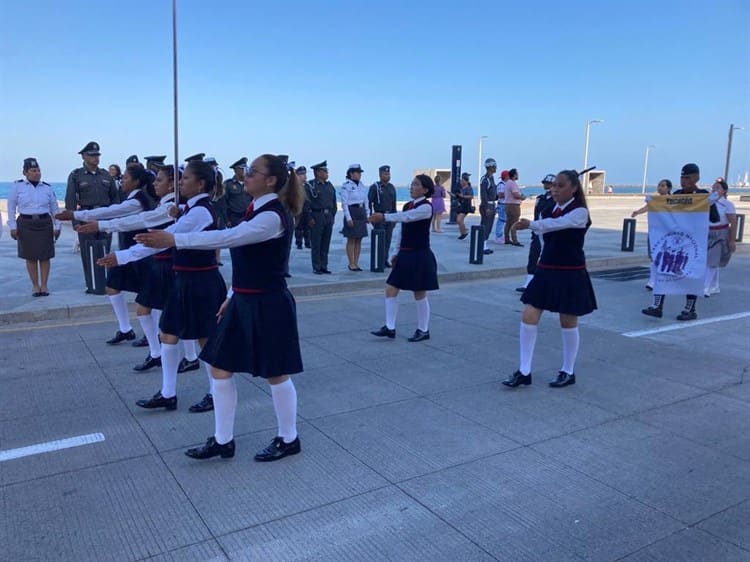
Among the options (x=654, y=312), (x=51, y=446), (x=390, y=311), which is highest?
(x=390, y=311)

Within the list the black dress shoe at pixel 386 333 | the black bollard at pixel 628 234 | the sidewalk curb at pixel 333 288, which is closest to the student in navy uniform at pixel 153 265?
the black dress shoe at pixel 386 333

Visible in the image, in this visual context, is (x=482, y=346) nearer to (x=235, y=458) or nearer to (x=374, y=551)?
(x=235, y=458)

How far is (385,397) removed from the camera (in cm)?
513

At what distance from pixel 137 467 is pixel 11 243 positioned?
13.5m

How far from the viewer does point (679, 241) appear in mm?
8031

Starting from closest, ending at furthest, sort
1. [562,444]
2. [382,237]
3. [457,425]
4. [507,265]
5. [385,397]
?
[562,444], [457,425], [385,397], [382,237], [507,265]

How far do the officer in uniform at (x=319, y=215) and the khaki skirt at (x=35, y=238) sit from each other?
4.18 metres

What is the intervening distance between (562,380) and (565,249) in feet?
3.89

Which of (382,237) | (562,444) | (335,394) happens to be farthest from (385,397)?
(382,237)

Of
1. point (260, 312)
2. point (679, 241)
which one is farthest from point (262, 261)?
point (679, 241)

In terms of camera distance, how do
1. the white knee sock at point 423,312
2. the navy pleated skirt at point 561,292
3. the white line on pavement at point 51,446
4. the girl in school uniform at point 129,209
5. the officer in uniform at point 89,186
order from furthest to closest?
the officer in uniform at point 89,186 < the white knee sock at point 423,312 < the girl in school uniform at point 129,209 < the navy pleated skirt at point 561,292 < the white line on pavement at point 51,446

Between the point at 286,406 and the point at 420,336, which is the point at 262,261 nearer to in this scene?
the point at 286,406

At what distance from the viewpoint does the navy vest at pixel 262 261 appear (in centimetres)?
360

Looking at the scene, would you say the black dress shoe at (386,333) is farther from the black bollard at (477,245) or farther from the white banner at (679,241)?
the black bollard at (477,245)
